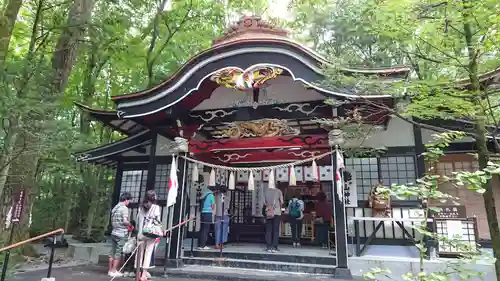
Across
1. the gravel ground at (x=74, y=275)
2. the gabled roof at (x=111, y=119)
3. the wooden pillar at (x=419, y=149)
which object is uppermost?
the gabled roof at (x=111, y=119)

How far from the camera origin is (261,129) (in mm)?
8094

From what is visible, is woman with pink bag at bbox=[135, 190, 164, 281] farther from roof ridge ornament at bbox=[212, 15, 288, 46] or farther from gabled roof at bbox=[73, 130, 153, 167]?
roof ridge ornament at bbox=[212, 15, 288, 46]

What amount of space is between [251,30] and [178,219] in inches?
189

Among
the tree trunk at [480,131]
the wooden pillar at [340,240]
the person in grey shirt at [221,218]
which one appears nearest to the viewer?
the tree trunk at [480,131]

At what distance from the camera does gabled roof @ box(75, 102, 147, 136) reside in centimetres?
933

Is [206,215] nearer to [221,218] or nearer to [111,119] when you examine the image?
[221,218]

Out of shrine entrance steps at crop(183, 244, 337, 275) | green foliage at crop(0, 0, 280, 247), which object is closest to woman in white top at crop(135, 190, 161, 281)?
shrine entrance steps at crop(183, 244, 337, 275)

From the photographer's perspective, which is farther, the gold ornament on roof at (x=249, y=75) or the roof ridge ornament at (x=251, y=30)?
the roof ridge ornament at (x=251, y=30)

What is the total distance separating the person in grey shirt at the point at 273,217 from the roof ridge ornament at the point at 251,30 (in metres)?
3.89

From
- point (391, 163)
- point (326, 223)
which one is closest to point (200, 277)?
point (326, 223)

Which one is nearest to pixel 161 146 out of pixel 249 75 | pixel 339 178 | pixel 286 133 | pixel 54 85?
pixel 54 85

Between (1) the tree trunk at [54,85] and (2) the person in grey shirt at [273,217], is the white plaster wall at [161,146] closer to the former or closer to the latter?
(1) the tree trunk at [54,85]

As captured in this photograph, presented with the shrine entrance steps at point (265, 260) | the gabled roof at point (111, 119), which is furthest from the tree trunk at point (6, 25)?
the shrine entrance steps at point (265, 260)

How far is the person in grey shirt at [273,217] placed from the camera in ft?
26.3
